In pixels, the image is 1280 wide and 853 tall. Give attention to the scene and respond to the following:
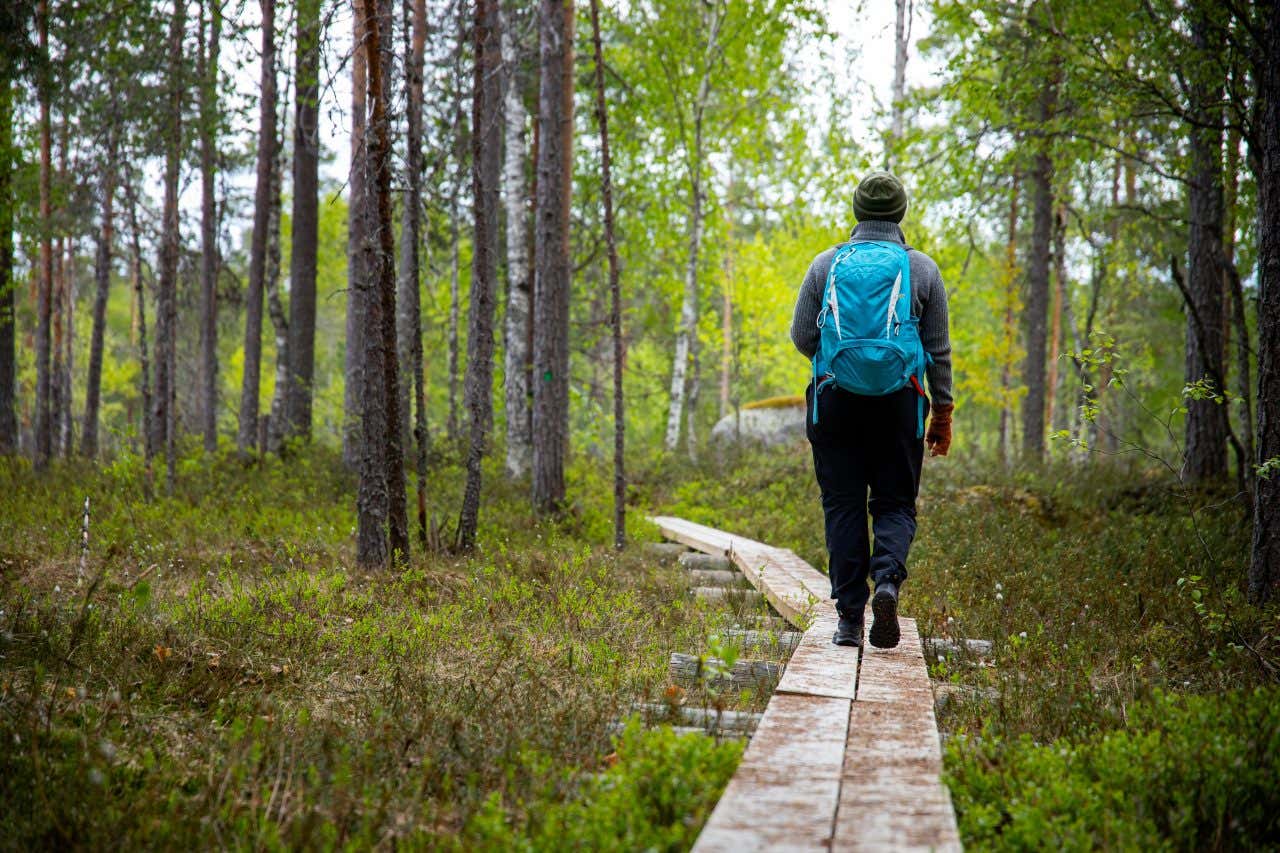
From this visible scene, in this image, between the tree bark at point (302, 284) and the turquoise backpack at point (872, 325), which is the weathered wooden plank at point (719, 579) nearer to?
the turquoise backpack at point (872, 325)

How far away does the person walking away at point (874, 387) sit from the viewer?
14.6 feet

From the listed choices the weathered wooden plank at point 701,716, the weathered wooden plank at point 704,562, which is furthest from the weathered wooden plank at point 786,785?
the weathered wooden plank at point 704,562

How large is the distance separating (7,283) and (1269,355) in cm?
1621

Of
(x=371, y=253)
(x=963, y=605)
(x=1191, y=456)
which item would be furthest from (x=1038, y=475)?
(x=371, y=253)

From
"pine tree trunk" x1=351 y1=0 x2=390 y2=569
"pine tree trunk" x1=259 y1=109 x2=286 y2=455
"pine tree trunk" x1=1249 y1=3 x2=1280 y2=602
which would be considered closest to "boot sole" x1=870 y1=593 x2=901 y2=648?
"pine tree trunk" x1=1249 y1=3 x2=1280 y2=602

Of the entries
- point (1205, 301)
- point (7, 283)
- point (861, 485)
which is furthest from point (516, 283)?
point (1205, 301)

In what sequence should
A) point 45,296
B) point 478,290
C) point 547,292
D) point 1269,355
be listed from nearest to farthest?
point 1269,355
point 478,290
point 547,292
point 45,296

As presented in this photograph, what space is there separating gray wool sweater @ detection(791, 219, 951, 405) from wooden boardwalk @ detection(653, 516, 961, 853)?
1.58 m

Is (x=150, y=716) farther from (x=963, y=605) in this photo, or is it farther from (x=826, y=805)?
(x=963, y=605)

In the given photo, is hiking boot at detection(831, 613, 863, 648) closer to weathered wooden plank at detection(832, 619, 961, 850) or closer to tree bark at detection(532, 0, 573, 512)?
weathered wooden plank at detection(832, 619, 961, 850)

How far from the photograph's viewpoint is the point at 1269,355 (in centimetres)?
516

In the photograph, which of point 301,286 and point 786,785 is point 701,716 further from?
point 301,286

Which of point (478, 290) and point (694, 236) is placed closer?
point (478, 290)

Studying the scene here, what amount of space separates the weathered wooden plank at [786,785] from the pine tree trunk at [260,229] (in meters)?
12.8
